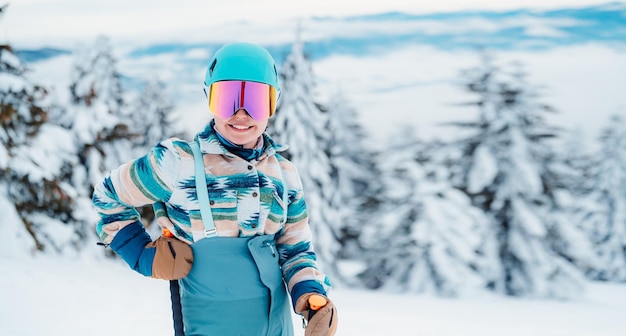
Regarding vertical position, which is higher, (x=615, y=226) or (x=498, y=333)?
(x=498, y=333)

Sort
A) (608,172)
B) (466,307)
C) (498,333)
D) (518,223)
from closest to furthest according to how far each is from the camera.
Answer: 1. (498,333)
2. (466,307)
3. (518,223)
4. (608,172)

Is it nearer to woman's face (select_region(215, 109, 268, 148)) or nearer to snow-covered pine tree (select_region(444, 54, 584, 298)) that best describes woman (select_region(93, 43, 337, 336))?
woman's face (select_region(215, 109, 268, 148))

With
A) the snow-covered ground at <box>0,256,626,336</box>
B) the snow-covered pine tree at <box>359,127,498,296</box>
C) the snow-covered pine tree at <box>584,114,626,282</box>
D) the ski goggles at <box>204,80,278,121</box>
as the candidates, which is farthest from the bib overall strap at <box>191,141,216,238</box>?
the snow-covered pine tree at <box>584,114,626,282</box>

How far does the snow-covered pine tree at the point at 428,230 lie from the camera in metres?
18.8

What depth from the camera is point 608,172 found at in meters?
28.5

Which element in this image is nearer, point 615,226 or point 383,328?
point 383,328

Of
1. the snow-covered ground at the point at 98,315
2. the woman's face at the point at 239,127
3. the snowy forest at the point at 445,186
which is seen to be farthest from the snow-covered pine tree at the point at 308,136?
the woman's face at the point at 239,127

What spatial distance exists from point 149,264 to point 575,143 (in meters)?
38.9

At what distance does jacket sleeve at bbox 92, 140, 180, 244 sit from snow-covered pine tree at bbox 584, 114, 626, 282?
29.6m

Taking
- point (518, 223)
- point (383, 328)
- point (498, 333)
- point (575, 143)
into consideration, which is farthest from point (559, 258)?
point (575, 143)

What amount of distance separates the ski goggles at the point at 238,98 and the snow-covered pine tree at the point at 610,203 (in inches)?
1154

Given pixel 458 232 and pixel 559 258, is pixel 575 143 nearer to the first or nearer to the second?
pixel 559 258

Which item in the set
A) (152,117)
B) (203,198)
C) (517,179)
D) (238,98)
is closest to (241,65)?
(238,98)

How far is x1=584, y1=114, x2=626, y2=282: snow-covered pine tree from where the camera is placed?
28062 millimetres
